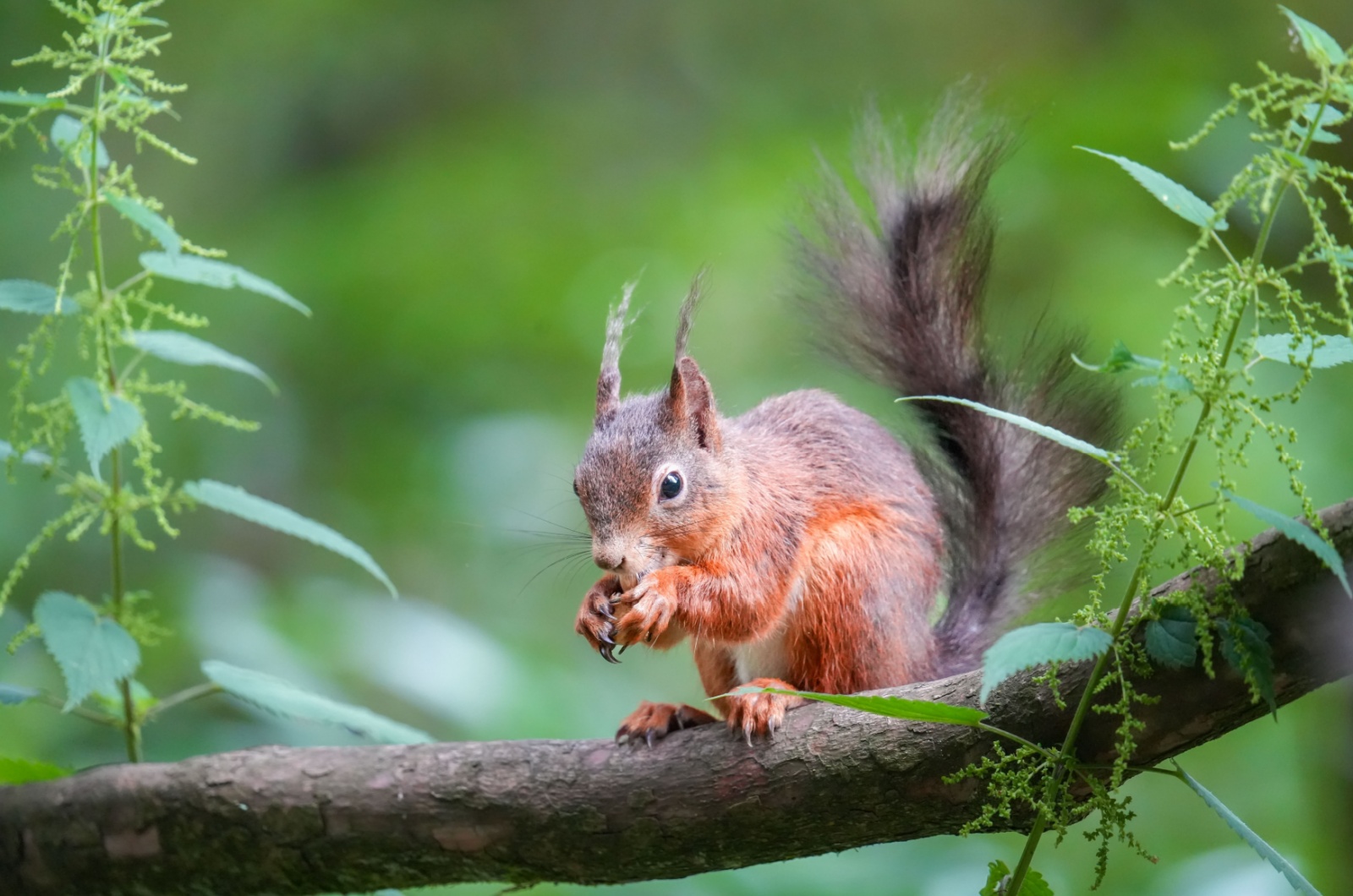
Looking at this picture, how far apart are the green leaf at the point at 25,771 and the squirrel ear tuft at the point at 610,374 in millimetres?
1053

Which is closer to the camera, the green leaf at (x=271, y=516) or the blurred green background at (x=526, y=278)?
the green leaf at (x=271, y=516)

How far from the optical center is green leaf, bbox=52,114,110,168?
59.2 inches

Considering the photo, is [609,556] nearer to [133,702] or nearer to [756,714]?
[756,714]

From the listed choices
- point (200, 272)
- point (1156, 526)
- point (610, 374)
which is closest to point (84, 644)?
point (200, 272)

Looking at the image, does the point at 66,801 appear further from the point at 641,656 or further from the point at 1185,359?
the point at 641,656

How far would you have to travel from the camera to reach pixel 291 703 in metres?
1.69

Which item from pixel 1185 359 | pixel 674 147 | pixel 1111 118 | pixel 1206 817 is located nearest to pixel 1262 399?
pixel 1185 359

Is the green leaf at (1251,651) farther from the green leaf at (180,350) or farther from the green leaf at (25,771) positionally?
the green leaf at (25,771)

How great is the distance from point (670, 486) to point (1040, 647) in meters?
1.01

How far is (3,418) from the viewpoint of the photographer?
3.73m

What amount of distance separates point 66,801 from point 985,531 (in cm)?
165

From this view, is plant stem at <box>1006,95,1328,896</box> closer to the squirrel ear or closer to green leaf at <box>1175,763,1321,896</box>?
green leaf at <box>1175,763,1321,896</box>

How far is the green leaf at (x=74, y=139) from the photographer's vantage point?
150cm

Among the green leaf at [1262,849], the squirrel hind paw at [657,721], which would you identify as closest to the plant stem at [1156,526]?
the green leaf at [1262,849]
